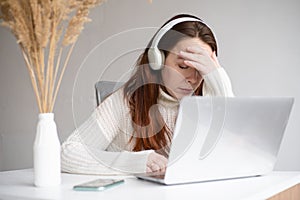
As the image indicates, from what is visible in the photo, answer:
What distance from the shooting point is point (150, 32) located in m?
1.20

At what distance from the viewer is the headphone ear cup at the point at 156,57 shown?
121 centimetres

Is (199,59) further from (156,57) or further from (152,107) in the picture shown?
(152,107)

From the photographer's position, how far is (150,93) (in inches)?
52.6

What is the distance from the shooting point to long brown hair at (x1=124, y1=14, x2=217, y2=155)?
1.21 metres

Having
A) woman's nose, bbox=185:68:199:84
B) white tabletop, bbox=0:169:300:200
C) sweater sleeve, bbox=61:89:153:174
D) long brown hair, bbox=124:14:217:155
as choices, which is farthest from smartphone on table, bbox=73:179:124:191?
woman's nose, bbox=185:68:199:84

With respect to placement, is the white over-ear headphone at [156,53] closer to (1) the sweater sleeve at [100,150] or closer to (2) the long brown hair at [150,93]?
(2) the long brown hair at [150,93]

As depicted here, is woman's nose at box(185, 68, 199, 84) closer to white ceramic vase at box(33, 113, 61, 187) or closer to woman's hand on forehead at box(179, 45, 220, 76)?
woman's hand on forehead at box(179, 45, 220, 76)

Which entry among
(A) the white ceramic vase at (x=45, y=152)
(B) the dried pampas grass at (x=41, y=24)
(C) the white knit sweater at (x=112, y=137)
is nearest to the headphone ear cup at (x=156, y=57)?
(C) the white knit sweater at (x=112, y=137)

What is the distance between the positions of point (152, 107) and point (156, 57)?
18 cm

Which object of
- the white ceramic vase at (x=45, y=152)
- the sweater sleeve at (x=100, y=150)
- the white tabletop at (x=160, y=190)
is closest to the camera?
the white tabletop at (x=160, y=190)

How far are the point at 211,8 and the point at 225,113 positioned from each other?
4.29ft

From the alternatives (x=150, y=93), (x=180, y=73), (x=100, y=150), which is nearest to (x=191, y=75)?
(x=180, y=73)

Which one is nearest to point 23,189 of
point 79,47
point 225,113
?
point 225,113

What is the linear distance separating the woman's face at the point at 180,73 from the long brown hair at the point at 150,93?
0.01 meters
